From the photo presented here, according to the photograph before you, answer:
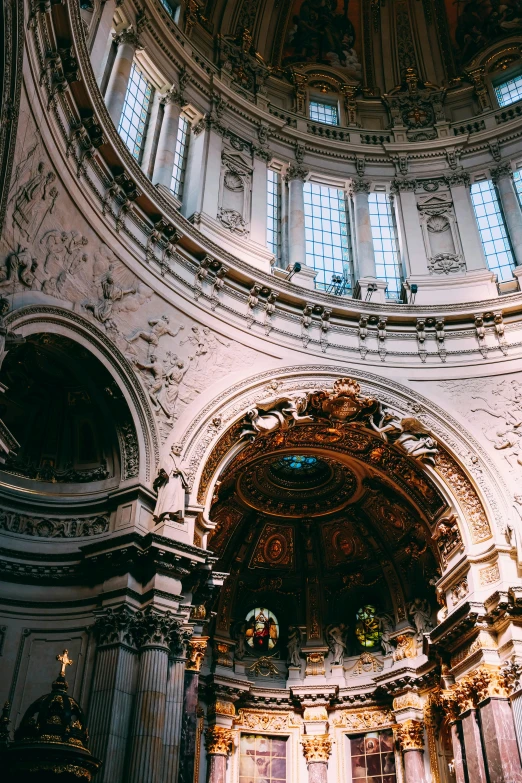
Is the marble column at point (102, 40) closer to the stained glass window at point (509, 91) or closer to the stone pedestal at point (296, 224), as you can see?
the stone pedestal at point (296, 224)

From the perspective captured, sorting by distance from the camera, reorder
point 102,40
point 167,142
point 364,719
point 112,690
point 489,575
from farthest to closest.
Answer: point 364,719 < point 167,142 < point 102,40 < point 489,575 < point 112,690

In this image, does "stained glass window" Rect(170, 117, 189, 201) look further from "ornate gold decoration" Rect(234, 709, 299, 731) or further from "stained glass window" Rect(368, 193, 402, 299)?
"ornate gold decoration" Rect(234, 709, 299, 731)

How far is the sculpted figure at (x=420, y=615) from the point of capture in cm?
2373

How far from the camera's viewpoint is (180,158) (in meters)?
24.3

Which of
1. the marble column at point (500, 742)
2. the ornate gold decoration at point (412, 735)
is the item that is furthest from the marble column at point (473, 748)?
the ornate gold decoration at point (412, 735)

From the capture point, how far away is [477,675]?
58.7 feet

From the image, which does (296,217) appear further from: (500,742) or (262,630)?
(500,742)

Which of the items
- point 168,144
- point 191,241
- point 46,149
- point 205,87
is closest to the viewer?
point 46,149

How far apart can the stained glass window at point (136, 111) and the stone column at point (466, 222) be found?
11.1 m

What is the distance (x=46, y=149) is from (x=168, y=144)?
8051 millimetres

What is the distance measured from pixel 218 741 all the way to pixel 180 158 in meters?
18.4

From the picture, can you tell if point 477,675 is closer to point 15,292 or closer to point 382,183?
point 15,292

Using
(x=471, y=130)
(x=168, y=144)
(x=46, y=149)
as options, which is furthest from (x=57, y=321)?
(x=471, y=130)

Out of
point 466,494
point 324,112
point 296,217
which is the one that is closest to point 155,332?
point 296,217
